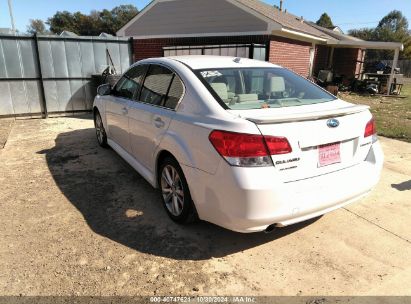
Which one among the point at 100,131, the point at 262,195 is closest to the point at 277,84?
the point at 262,195

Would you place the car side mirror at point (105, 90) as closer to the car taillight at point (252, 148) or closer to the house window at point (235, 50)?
the car taillight at point (252, 148)

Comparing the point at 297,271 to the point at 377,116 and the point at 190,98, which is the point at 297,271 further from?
the point at 377,116

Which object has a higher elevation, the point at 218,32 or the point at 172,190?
the point at 218,32

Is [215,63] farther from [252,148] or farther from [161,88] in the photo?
[252,148]

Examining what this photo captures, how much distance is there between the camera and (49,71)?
30.1 feet

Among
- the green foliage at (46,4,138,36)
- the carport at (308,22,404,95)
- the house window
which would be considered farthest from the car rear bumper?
the green foliage at (46,4,138,36)

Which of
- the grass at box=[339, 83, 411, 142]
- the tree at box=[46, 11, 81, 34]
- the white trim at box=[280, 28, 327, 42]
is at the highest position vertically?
the tree at box=[46, 11, 81, 34]

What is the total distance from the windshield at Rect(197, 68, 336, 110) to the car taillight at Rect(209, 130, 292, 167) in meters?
0.48

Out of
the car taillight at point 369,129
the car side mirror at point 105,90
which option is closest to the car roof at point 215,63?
the car taillight at point 369,129

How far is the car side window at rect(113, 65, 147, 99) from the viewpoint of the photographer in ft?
14.1

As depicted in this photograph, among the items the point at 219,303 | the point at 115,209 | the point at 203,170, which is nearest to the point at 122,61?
the point at 115,209

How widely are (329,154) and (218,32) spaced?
1281cm

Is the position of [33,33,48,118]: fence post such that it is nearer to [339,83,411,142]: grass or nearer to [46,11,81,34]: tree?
[339,83,411,142]: grass

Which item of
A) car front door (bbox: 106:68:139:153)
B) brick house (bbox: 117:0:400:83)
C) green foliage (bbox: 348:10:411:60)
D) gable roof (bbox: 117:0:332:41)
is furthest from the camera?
green foliage (bbox: 348:10:411:60)
